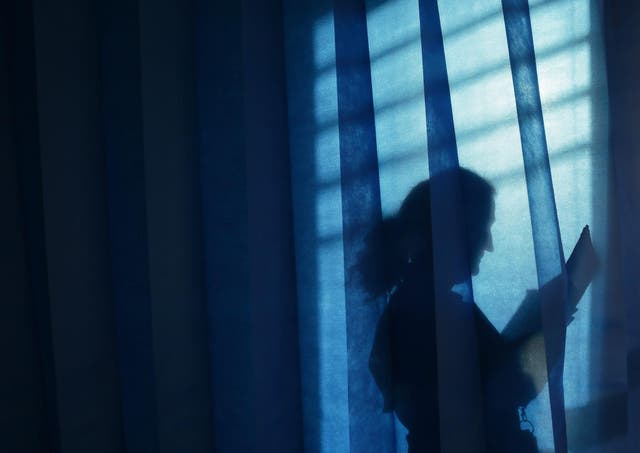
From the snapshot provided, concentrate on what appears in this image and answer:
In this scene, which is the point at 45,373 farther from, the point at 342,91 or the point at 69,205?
the point at 342,91

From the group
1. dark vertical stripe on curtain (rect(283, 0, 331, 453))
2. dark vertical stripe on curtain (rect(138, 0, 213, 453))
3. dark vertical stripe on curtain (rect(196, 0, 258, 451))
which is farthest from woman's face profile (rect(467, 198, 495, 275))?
dark vertical stripe on curtain (rect(138, 0, 213, 453))

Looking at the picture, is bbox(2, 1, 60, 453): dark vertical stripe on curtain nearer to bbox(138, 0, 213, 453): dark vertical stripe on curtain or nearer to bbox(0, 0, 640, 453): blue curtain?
bbox(0, 0, 640, 453): blue curtain

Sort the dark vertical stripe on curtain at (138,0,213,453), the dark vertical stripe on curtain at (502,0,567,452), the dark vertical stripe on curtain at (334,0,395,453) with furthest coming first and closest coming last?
the dark vertical stripe on curtain at (138,0,213,453), the dark vertical stripe on curtain at (334,0,395,453), the dark vertical stripe on curtain at (502,0,567,452)

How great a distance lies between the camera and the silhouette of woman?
0.67m

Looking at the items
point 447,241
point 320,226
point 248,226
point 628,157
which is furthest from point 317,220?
point 628,157

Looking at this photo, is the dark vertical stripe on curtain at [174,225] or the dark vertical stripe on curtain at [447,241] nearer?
the dark vertical stripe on curtain at [447,241]

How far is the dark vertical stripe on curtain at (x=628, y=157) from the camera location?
0.60 metres

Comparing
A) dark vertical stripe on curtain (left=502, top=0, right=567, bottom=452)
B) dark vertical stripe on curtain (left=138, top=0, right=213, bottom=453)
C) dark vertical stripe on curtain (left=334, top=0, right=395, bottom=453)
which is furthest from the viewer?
dark vertical stripe on curtain (left=138, top=0, right=213, bottom=453)

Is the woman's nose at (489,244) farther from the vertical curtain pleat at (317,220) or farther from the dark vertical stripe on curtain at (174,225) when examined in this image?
the dark vertical stripe on curtain at (174,225)

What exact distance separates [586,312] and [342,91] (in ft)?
1.60

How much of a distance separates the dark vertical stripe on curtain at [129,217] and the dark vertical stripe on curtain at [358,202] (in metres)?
0.37

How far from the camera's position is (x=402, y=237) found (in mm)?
747

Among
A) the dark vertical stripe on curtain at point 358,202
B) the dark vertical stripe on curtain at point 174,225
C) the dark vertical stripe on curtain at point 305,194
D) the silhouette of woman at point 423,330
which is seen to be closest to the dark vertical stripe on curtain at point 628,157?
the silhouette of woman at point 423,330

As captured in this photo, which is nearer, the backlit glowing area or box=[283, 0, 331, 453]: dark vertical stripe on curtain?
the backlit glowing area
